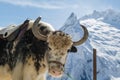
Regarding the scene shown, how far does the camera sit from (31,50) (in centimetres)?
1441

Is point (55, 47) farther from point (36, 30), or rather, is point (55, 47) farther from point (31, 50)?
point (31, 50)

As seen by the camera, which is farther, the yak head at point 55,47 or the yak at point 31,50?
the yak at point 31,50

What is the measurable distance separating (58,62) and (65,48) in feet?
2.58

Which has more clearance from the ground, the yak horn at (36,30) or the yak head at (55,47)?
the yak horn at (36,30)

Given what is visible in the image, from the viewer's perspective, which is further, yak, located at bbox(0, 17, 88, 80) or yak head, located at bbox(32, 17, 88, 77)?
yak, located at bbox(0, 17, 88, 80)

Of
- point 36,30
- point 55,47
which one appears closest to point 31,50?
point 36,30

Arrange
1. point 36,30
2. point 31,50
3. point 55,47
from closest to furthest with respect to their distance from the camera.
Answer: point 55,47
point 36,30
point 31,50

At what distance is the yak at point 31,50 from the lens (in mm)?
13969

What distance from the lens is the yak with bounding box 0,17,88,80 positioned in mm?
13969

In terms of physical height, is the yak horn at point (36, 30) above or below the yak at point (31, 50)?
above

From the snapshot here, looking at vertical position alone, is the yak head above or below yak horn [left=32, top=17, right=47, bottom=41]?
below

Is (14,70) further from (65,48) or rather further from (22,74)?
(65,48)

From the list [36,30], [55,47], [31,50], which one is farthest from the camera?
[31,50]

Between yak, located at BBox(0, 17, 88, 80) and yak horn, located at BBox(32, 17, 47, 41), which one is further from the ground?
yak horn, located at BBox(32, 17, 47, 41)
